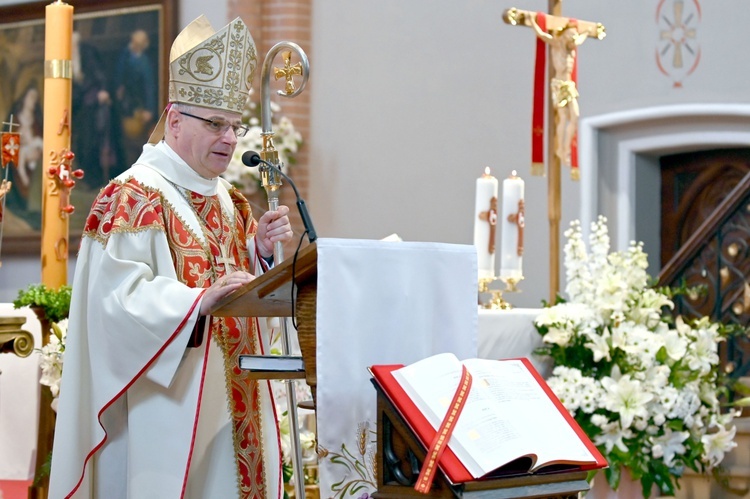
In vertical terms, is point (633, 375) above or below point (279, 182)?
below

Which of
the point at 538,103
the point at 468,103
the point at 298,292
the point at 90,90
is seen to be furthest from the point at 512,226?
the point at 90,90

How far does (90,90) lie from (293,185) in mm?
7197

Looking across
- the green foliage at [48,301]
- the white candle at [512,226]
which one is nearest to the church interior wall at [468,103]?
the white candle at [512,226]

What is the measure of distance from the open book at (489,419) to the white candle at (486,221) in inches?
104

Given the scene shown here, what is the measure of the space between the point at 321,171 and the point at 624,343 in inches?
176

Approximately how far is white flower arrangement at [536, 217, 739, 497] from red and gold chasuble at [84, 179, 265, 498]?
1.45 meters

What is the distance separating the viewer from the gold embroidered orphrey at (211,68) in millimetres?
3246

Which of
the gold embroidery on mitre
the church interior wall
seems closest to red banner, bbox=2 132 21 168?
the gold embroidery on mitre

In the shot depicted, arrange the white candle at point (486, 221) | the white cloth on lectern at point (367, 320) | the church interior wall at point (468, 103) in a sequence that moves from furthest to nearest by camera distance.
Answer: the church interior wall at point (468, 103) → the white candle at point (486, 221) → the white cloth on lectern at point (367, 320)

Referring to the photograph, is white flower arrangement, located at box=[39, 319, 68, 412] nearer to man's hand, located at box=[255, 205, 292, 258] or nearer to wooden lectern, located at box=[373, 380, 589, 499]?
man's hand, located at box=[255, 205, 292, 258]

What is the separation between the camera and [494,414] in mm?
2312

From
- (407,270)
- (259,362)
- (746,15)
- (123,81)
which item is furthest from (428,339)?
(123,81)

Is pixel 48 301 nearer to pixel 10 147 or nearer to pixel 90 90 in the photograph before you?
pixel 10 147

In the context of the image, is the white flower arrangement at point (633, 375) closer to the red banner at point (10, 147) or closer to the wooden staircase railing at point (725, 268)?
the wooden staircase railing at point (725, 268)
